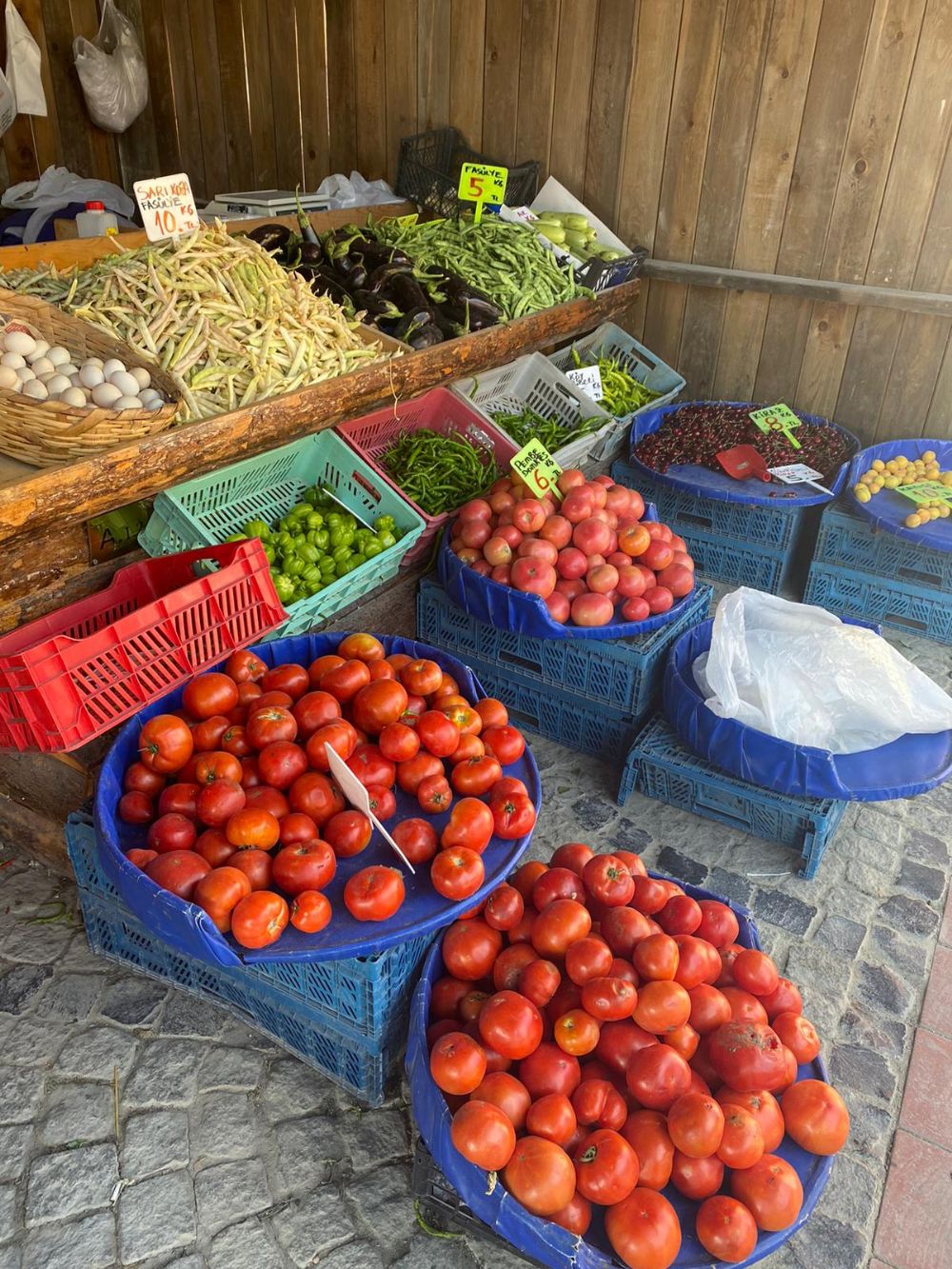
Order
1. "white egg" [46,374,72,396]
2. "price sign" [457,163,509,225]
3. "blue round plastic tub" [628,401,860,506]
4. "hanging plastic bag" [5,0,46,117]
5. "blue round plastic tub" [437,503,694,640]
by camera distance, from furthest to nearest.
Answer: "hanging plastic bag" [5,0,46,117] → "price sign" [457,163,509,225] → "blue round plastic tub" [628,401,860,506] → "blue round plastic tub" [437,503,694,640] → "white egg" [46,374,72,396]

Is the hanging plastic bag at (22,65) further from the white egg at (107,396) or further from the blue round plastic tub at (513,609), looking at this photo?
the blue round plastic tub at (513,609)

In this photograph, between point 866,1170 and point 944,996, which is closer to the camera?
point 866,1170

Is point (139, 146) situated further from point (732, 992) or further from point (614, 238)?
point (732, 992)

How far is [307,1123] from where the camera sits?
2.22 metres

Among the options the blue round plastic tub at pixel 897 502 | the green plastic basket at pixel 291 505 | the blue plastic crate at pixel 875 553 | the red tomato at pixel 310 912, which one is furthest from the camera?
the blue plastic crate at pixel 875 553

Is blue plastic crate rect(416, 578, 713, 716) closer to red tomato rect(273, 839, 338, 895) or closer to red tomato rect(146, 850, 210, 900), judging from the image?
red tomato rect(273, 839, 338, 895)

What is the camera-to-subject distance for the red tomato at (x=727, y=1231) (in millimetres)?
1635

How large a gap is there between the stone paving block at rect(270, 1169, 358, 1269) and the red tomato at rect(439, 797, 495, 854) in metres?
0.81

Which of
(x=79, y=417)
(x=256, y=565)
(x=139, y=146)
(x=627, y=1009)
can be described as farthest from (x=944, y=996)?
(x=139, y=146)

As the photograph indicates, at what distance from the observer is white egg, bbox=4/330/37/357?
9.21 feet

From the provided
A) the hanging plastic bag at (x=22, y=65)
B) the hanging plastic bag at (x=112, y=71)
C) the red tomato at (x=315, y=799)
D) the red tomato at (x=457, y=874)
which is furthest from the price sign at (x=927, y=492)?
the hanging plastic bag at (x=22, y=65)

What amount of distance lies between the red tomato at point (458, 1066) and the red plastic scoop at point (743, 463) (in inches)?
140

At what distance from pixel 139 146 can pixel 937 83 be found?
219 inches

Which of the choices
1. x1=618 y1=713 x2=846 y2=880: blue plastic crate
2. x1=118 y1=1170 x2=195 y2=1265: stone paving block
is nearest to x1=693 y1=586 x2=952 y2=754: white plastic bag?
x1=618 y1=713 x2=846 y2=880: blue plastic crate
